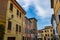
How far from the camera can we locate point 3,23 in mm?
19375

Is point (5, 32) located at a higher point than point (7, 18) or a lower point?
lower

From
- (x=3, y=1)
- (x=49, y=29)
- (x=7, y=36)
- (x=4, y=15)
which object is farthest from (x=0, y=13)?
(x=49, y=29)

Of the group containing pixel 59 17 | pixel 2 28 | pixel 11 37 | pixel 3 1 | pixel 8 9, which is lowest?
pixel 11 37

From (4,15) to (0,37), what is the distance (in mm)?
4198

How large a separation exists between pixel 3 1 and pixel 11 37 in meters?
7.13

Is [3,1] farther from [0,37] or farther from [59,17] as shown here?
[59,17]

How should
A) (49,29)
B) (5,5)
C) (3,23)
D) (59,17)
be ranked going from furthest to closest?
(49,29)
(5,5)
(3,23)
(59,17)

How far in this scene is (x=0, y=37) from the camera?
1795cm

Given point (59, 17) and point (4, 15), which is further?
point (4, 15)

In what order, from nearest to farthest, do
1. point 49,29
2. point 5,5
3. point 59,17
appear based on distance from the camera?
point 59,17
point 5,5
point 49,29

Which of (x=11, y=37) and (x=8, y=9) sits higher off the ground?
(x=8, y=9)

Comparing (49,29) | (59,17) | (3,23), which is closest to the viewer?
(59,17)

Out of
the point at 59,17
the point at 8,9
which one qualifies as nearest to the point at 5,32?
the point at 8,9

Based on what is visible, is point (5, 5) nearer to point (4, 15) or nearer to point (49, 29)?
point (4, 15)
